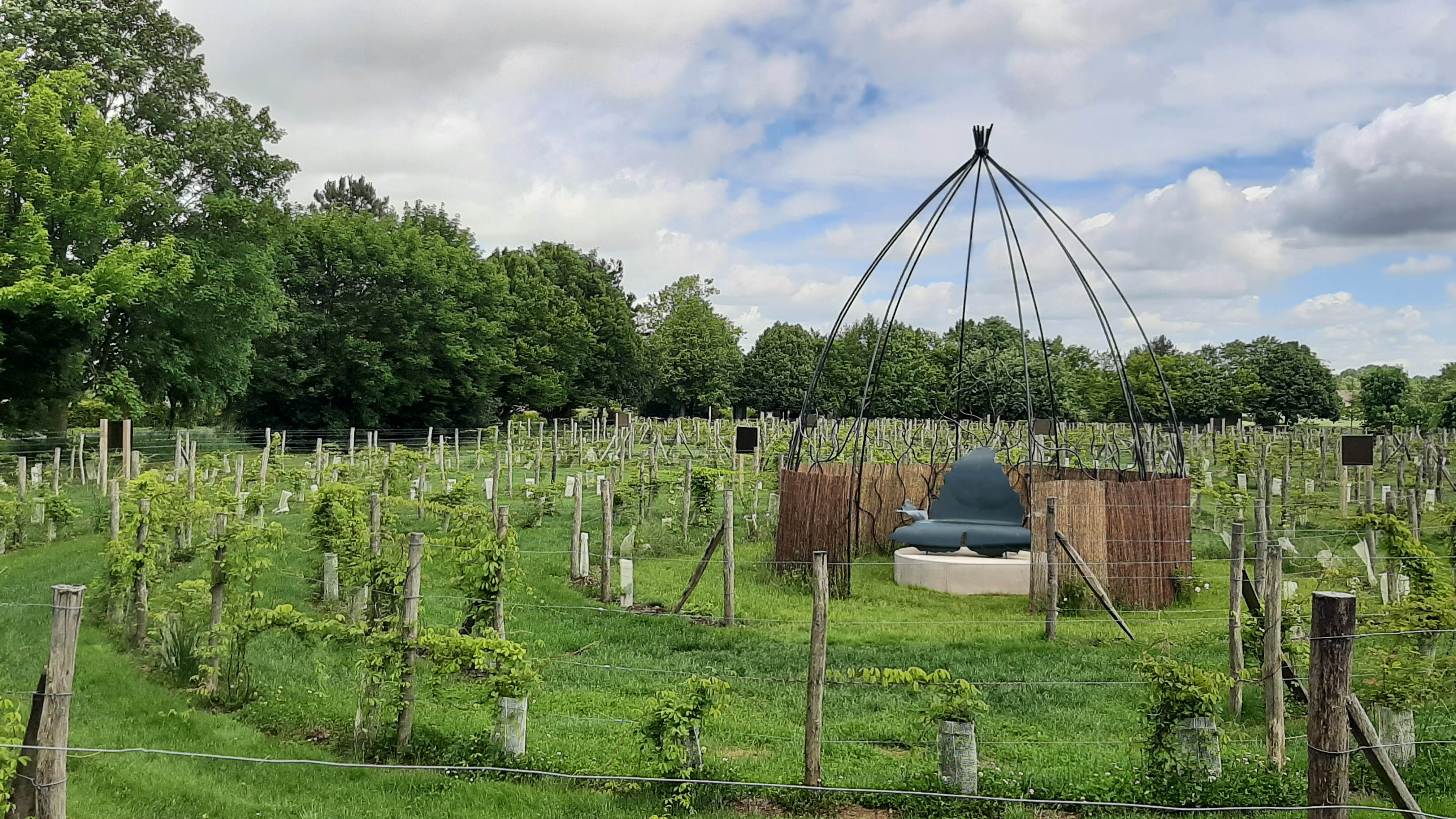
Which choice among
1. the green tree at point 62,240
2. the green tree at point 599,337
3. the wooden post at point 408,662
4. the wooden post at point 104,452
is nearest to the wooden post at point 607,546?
the wooden post at point 408,662

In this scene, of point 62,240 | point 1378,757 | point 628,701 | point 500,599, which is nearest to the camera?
point 1378,757

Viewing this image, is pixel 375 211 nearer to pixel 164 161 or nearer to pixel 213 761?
pixel 164 161

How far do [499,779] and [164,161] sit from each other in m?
27.7

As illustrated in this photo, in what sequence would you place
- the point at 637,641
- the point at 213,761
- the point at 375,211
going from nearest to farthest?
the point at 213,761
the point at 637,641
the point at 375,211

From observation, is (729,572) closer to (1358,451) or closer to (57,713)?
(57,713)

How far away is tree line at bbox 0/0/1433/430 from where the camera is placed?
24766 millimetres

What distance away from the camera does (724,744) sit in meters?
6.88

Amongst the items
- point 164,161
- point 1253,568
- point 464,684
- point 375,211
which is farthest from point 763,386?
point 464,684

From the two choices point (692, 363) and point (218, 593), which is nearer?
point (218, 593)

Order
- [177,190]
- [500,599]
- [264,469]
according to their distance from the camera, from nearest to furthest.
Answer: [500,599]
[264,469]
[177,190]

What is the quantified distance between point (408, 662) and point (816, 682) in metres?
2.74

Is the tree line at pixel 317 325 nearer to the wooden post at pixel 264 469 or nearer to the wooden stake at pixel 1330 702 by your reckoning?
the wooden post at pixel 264 469

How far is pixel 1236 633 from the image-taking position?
23.3ft

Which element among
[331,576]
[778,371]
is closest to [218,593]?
[331,576]
